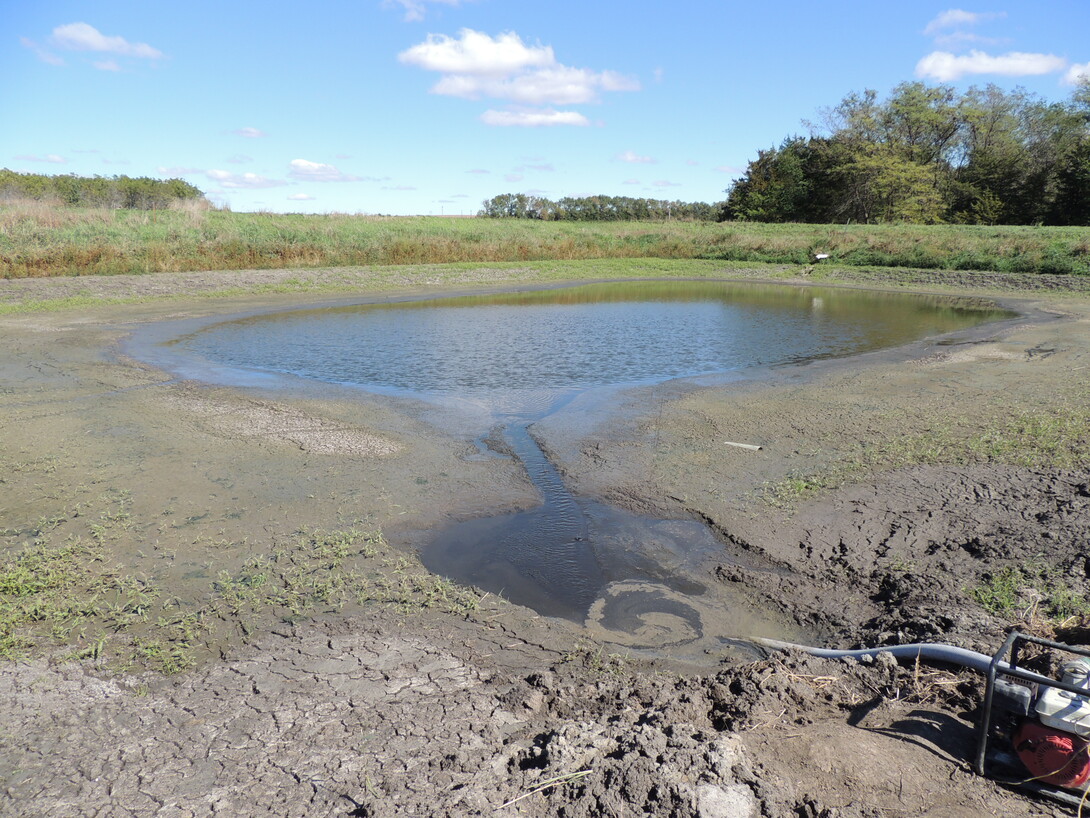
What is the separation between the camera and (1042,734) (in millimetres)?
2965

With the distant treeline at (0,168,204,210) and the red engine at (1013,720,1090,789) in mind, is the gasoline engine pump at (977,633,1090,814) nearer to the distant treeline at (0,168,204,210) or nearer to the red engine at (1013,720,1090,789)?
the red engine at (1013,720,1090,789)

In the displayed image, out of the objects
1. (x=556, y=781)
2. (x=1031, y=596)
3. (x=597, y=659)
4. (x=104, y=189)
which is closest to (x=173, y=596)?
(x=597, y=659)

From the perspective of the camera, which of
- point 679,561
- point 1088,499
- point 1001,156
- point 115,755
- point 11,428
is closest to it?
point 115,755

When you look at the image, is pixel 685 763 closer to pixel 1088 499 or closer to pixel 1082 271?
pixel 1088 499

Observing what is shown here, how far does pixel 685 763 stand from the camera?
3043 mm

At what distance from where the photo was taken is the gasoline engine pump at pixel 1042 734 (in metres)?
2.87

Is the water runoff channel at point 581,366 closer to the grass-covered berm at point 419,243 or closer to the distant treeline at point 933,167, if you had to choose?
the grass-covered berm at point 419,243

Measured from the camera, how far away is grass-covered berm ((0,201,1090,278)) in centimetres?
2578

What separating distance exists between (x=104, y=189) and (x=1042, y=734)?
60.6 metres

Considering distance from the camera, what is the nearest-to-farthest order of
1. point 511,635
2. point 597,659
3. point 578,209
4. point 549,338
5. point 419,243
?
point 597,659, point 511,635, point 549,338, point 419,243, point 578,209

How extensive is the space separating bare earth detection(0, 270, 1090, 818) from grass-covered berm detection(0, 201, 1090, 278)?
18.9m

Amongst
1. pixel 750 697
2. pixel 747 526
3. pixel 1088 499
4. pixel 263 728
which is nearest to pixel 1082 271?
pixel 1088 499

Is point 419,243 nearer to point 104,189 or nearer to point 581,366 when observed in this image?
point 581,366

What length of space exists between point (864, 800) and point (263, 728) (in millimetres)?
2722
